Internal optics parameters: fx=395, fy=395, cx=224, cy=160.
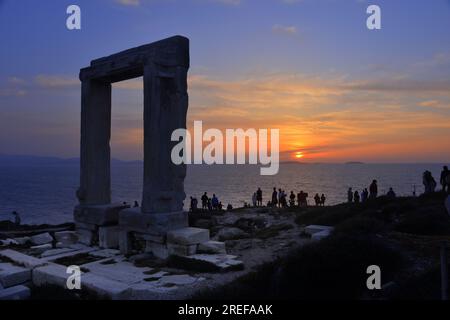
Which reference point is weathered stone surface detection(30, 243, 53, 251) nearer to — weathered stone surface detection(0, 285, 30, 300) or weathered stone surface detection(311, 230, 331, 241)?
weathered stone surface detection(0, 285, 30, 300)

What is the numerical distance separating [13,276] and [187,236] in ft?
12.5

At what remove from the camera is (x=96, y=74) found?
11664mm

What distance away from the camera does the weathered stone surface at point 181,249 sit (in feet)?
30.5

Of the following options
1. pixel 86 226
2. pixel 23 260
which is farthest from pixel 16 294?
pixel 86 226

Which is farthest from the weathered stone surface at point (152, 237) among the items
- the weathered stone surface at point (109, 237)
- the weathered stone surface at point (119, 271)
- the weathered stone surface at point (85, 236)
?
the weathered stone surface at point (85, 236)

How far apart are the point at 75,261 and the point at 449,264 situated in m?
8.35

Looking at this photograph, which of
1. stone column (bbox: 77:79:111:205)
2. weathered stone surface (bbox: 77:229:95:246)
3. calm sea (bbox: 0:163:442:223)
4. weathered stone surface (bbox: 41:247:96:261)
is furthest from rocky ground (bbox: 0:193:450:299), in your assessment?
calm sea (bbox: 0:163:442:223)

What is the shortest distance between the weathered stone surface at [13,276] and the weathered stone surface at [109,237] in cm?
245

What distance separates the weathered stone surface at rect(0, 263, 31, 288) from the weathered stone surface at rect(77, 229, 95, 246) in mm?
2673

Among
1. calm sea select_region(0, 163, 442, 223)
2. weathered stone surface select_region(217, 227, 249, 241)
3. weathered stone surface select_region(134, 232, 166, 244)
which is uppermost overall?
weathered stone surface select_region(134, 232, 166, 244)

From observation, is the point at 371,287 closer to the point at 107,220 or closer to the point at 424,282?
the point at 424,282

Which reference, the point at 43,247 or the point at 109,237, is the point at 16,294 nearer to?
the point at 109,237

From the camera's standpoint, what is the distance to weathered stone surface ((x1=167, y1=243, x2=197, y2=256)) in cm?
930
